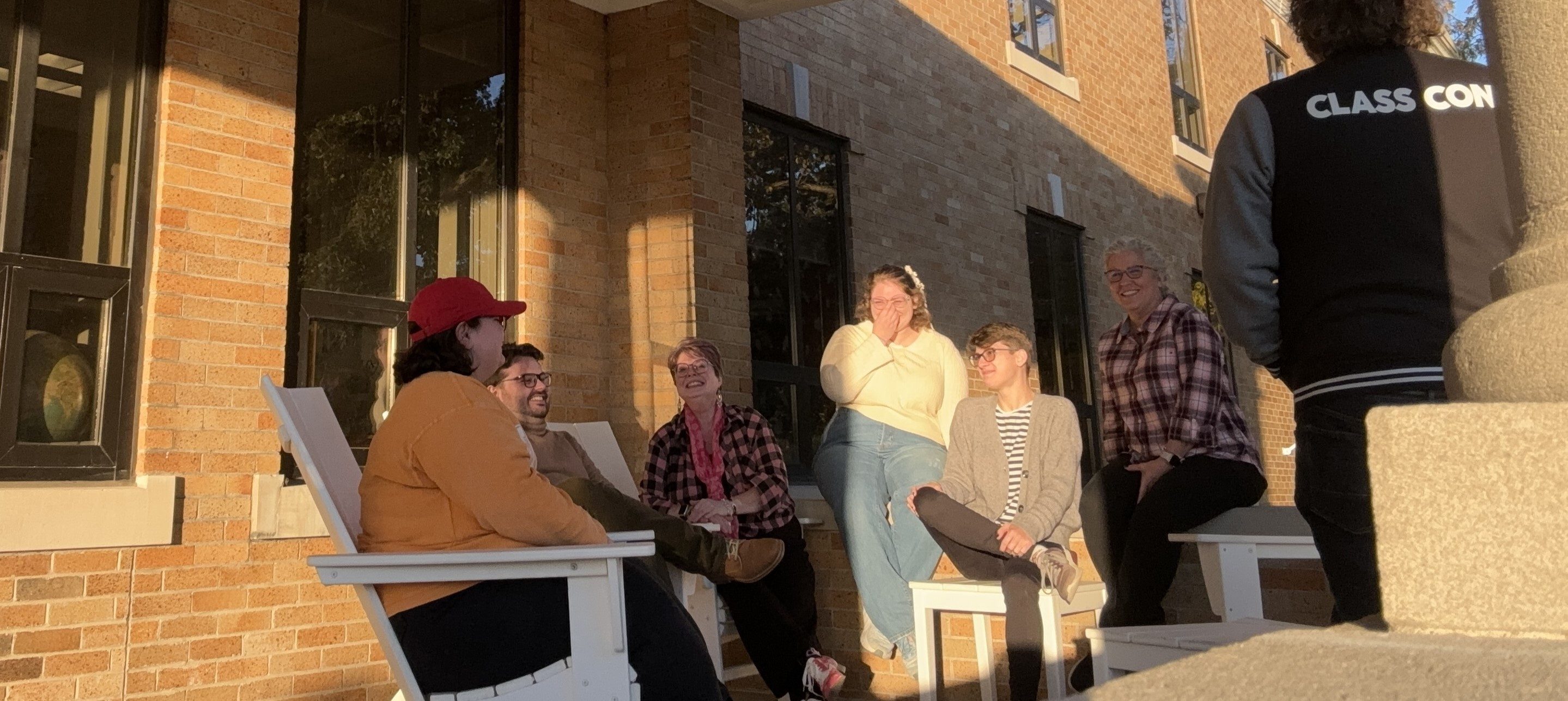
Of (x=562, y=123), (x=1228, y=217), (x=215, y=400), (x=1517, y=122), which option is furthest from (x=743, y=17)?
(x=1517, y=122)

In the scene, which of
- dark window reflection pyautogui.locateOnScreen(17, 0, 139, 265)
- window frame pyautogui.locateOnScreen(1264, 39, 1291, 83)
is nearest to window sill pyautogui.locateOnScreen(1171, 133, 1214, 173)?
window frame pyautogui.locateOnScreen(1264, 39, 1291, 83)

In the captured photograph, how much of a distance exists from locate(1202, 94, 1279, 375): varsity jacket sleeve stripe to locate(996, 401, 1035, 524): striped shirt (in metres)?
2.16

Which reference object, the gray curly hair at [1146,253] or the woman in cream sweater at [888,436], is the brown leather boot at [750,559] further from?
the gray curly hair at [1146,253]

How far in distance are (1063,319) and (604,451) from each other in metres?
5.39

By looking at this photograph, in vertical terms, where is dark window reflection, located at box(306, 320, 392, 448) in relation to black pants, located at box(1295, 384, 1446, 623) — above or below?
above

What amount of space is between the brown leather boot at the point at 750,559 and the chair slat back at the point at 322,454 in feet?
4.46

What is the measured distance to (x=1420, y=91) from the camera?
6.86 ft

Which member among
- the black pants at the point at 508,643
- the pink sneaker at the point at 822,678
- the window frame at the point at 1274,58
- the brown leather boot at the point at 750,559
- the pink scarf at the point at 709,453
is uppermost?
the window frame at the point at 1274,58

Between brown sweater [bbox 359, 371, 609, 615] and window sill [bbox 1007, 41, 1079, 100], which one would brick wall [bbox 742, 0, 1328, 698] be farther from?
brown sweater [bbox 359, 371, 609, 615]

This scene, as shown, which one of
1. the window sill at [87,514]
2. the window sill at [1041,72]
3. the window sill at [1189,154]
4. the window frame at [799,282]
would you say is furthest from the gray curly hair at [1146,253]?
the window sill at [1189,154]

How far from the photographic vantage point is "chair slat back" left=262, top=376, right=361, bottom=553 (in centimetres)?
318

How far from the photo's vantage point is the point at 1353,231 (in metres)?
2.07

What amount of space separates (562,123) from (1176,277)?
7424 mm

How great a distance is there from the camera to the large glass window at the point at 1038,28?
946 cm
